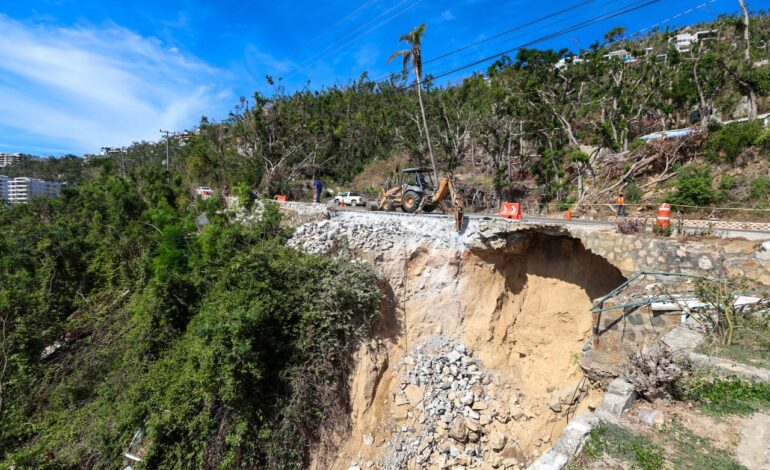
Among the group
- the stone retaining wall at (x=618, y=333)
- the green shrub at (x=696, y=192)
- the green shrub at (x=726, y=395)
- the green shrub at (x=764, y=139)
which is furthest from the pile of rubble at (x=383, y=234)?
the green shrub at (x=764, y=139)

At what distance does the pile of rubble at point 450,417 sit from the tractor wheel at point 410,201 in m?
5.11

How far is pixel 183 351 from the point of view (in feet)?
30.0

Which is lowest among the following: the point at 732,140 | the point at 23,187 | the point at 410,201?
the point at 410,201

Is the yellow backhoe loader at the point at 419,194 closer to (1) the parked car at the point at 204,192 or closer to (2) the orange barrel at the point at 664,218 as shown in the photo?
(2) the orange barrel at the point at 664,218

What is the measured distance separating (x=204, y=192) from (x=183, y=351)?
16.6 meters

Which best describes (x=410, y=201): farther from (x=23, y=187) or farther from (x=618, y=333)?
(x=23, y=187)

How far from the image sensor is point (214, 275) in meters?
10.4

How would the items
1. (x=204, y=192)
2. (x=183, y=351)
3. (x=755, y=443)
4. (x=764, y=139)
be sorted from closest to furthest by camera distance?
(x=755, y=443)
(x=183, y=351)
(x=764, y=139)
(x=204, y=192)

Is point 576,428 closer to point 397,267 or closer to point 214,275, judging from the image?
point 397,267

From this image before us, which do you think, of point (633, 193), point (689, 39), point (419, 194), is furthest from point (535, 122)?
point (689, 39)

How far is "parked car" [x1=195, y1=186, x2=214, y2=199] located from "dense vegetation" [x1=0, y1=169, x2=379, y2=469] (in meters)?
8.32

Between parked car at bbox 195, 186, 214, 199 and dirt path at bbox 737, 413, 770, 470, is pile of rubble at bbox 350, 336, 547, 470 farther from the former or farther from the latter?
parked car at bbox 195, 186, 214, 199

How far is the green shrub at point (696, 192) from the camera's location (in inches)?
492

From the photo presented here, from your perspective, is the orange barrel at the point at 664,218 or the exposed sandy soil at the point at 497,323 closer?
the orange barrel at the point at 664,218
